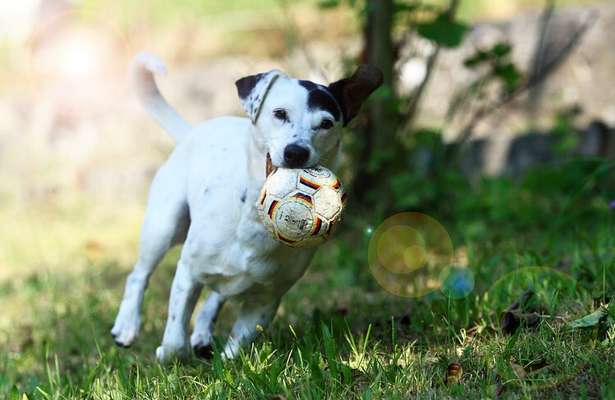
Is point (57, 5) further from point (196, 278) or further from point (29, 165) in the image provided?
point (196, 278)

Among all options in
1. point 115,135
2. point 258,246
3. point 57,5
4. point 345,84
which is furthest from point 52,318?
point 57,5

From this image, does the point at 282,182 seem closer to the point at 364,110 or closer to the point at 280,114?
the point at 280,114

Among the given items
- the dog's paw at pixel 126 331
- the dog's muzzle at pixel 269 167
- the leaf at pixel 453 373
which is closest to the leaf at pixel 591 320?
the leaf at pixel 453 373

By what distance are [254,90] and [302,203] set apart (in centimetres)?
55

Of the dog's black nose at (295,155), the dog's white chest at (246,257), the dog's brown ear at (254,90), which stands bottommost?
the dog's white chest at (246,257)

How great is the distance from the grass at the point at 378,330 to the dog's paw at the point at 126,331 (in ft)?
0.20

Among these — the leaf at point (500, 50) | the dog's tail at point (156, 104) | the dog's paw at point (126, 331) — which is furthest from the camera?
the leaf at point (500, 50)

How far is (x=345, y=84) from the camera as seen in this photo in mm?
3252

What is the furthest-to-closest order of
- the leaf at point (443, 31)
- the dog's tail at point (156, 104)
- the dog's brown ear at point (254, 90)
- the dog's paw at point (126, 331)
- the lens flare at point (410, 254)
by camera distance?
the leaf at point (443, 31) → the lens flare at point (410, 254) → the dog's tail at point (156, 104) → the dog's paw at point (126, 331) → the dog's brown ear at point (254, 90)

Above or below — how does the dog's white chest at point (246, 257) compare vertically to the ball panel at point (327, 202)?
below

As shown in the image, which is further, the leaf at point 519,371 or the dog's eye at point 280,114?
the dog's eye at point 280,114

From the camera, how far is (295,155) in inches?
115

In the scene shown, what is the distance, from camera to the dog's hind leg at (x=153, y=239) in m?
3.90

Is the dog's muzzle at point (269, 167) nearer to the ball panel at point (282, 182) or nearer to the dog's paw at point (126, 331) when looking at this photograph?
the ball panel at point (282, 182)
